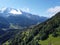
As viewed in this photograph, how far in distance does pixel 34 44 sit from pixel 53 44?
25.8 metres

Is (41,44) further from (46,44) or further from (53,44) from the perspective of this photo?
(53,44)

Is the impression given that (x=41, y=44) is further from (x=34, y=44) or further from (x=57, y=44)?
(x=57, y=44)

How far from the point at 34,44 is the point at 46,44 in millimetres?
14576

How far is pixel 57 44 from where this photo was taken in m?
176

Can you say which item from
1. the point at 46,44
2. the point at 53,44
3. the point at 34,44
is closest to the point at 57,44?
the point at 53,44

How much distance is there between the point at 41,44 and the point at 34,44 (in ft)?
27.0

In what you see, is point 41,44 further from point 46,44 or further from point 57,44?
point 57,44

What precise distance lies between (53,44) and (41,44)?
1829cm

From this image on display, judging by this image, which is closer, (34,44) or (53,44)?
(53,44)

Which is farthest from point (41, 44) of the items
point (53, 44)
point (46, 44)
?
point (53, 44)

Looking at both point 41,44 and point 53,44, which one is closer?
point 53,44

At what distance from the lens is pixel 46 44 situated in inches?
7515

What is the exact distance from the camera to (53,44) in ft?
592

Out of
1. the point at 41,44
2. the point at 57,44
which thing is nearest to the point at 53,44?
the point at 57,44
